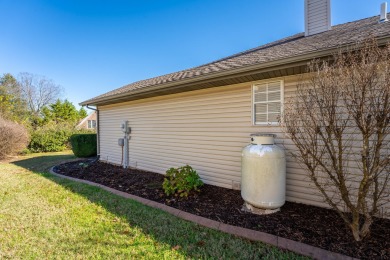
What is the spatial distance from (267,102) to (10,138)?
527 inches

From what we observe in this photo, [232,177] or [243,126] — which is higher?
[243,126]

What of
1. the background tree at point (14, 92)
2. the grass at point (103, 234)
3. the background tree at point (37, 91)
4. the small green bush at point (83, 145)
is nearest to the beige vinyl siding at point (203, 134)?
the grass at point (103, 234)

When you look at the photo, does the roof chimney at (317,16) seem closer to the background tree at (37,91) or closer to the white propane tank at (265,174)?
the white propane tank at (265,174)

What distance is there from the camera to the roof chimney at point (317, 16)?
5.54 metres

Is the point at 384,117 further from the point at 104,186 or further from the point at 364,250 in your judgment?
the point at 104,186

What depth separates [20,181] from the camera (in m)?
6.07

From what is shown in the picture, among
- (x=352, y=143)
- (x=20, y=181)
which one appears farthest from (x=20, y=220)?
(x=352, y=143)

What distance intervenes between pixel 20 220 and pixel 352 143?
5842mm

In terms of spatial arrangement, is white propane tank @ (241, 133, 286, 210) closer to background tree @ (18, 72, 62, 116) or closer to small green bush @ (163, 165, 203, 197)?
small green bush @ (163, 165, 203, 197)

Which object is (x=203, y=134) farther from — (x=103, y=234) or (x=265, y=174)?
(x=103, y=234)

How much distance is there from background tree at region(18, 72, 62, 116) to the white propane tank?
122 feet

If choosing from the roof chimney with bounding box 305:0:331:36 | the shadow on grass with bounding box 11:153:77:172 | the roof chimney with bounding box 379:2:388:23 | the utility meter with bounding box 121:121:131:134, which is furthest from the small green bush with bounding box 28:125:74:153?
the roof chimney with bounding box 379:2:388:23

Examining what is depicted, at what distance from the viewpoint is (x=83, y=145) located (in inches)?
425

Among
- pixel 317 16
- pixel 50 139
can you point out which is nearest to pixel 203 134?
pixel 317 16
